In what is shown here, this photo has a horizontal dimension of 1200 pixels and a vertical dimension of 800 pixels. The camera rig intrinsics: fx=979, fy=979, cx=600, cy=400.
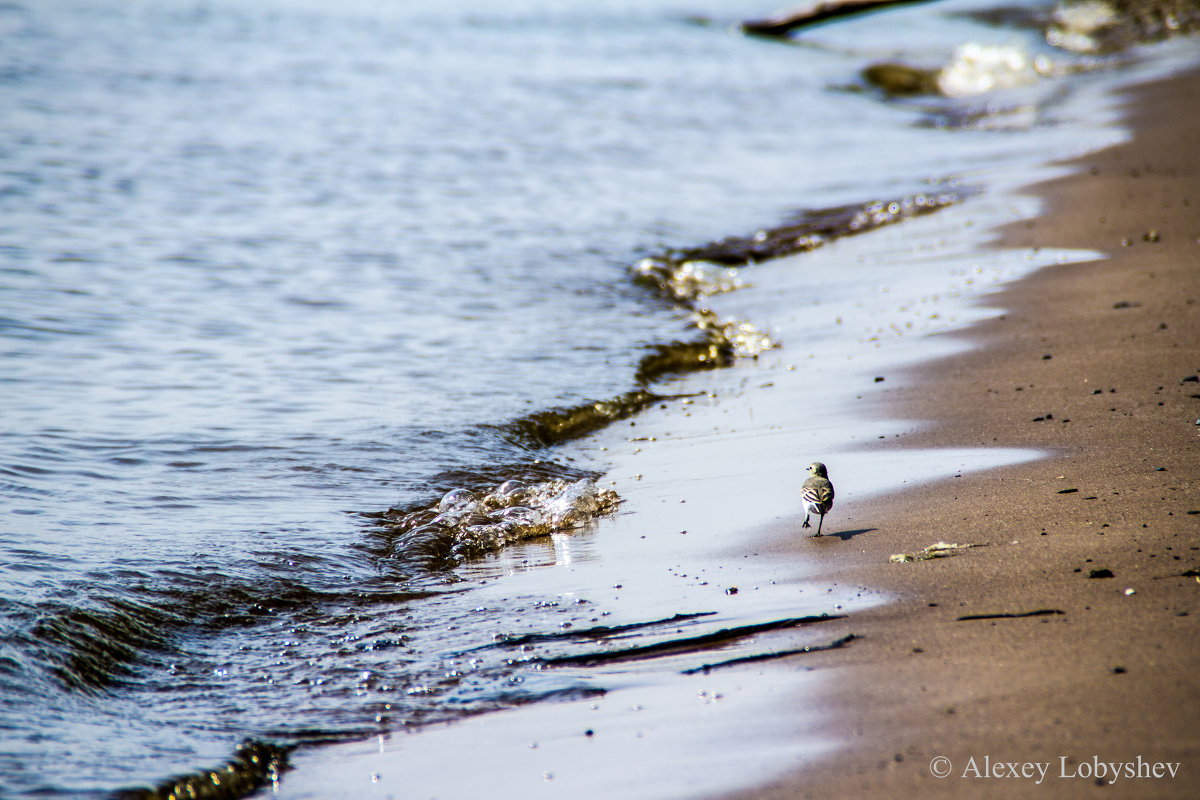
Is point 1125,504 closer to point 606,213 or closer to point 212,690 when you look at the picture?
point 212,690

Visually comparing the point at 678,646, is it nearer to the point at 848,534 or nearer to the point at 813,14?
the point at 848,534

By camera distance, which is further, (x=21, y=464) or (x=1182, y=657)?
(x=21, y=464)

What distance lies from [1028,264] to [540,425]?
4.34m

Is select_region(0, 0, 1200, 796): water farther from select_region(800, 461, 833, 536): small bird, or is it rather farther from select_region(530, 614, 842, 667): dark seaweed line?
select_region(800, 461, 833, 536): small bird

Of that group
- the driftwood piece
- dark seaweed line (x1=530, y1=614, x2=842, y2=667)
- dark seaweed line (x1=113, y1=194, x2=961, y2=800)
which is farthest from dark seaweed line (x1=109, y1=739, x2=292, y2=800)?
the driftwood piece

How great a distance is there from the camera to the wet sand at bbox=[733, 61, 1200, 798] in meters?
2.43

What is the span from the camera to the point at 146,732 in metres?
3.07

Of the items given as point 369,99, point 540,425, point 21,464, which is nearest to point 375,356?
point 540,425

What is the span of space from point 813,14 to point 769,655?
23.8 meters

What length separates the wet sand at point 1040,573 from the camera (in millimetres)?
2432

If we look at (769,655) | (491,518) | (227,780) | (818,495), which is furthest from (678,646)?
(491,518)

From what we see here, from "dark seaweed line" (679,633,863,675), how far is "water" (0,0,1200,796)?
1.34 ft

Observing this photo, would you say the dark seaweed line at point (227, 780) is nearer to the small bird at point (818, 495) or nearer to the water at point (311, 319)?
the water at point (311, 319)

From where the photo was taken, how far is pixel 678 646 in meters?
3.27
